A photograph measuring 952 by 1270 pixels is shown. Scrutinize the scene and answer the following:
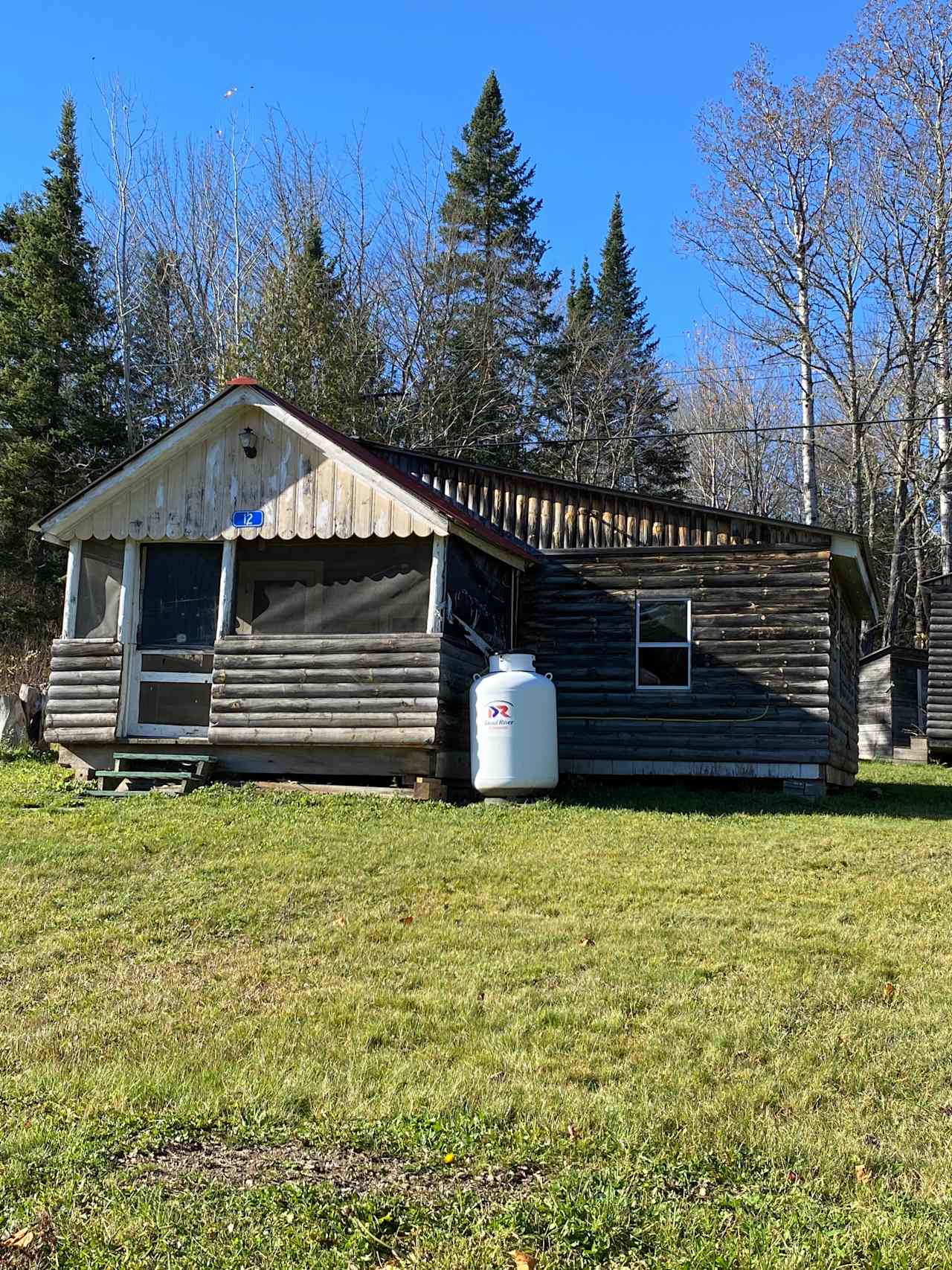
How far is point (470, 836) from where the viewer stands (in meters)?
10.1

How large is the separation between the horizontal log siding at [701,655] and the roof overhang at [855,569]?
348 millimetres

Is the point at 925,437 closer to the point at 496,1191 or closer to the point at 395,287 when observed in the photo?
the point at 395,287

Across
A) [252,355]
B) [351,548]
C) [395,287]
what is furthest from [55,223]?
[351,548]

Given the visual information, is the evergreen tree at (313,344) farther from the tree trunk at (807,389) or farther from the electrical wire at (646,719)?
the electrical wire at (646,719)

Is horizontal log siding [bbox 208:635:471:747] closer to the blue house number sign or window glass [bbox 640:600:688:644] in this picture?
the blue house number sign

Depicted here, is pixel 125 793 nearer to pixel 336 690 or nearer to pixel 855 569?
pixel 336 690

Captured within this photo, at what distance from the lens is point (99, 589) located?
14008mm

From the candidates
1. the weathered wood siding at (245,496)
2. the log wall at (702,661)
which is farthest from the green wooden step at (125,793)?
the log wall at (702,661)

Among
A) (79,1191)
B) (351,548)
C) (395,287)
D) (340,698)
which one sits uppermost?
(395,287)

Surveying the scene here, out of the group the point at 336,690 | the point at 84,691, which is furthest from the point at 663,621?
the point at 84,691

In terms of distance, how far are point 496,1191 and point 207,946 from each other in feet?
11.4

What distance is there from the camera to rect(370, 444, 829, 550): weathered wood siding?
15156mm

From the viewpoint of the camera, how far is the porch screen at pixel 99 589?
13.9 meters

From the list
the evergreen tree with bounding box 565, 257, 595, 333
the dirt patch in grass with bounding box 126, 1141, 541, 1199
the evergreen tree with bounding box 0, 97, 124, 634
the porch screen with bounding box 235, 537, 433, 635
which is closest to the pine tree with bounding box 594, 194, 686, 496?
the evergreen tree with bounding box 565, 257, 595, 333
